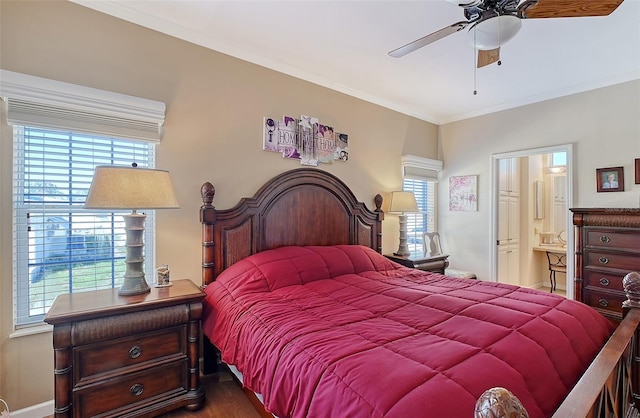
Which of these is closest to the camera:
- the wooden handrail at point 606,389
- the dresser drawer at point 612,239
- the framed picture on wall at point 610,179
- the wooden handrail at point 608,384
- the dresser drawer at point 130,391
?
the wooden handrail at point 606,389

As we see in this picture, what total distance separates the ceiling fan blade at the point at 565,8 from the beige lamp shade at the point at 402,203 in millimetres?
2190

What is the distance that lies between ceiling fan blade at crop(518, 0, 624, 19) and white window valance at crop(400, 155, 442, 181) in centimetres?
241

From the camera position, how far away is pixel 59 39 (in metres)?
1.95

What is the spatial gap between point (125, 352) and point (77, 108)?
1.54m

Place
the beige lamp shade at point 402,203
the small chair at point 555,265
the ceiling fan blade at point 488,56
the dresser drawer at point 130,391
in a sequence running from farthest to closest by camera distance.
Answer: the small chair at point 555,265 < the beige lamp shade at point 402,203 < the ceiling fan blade at point 488,56 < the dresser drawer at point 130,391

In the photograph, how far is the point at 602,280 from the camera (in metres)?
2.79

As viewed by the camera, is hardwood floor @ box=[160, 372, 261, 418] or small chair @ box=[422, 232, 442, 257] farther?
small chair @ box=[422, 232, 442, 257]

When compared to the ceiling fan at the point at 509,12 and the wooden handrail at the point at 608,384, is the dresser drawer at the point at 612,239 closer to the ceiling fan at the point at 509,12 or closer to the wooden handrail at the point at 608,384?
the wooden handrail at the point at 608,384

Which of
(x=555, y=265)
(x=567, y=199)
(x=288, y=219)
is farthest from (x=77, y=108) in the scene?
(x=555, y=265)

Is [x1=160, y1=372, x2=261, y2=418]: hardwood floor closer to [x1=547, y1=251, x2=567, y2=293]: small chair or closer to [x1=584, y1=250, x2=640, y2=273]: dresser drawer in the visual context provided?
[x1=584, y1=250, x2=640, y2=273]: dresser drawer

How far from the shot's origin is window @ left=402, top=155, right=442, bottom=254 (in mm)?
4129

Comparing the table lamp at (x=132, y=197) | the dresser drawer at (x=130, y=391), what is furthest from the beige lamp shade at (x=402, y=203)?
the dresser drawer at (x=130, y=391)

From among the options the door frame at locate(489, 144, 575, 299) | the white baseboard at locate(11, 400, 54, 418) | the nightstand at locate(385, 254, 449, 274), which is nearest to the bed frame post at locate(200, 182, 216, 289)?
the white baseboard at locate(11, 400, 54, 418)

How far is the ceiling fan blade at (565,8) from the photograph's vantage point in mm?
1523
